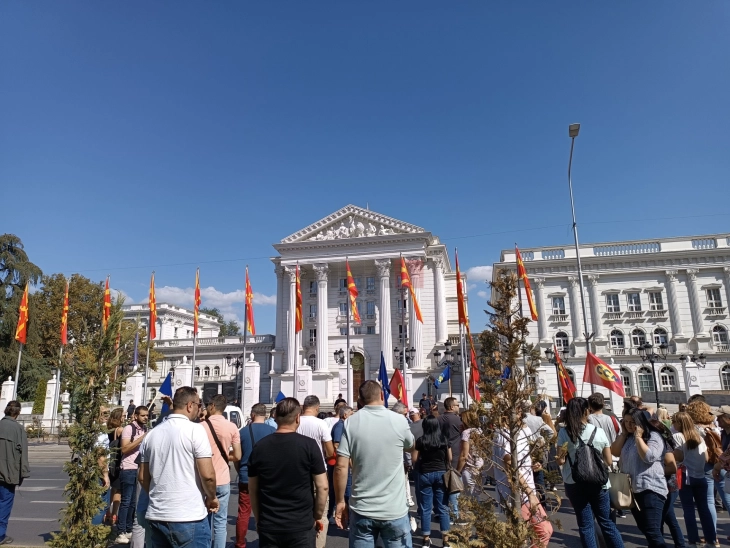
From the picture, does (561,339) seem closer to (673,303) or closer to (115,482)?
(673,303)

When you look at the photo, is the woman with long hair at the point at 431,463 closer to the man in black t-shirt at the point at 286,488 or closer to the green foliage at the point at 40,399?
the man in black t-shirt at the point at 286,488

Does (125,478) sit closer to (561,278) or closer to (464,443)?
(464,443)

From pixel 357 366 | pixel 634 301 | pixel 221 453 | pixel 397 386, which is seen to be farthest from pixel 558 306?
pixel 221 453

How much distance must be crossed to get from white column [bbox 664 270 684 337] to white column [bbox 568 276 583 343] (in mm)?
6959

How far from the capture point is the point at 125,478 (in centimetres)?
736

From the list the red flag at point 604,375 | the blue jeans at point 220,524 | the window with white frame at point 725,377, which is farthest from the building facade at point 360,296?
the blue jeans at point 220,524

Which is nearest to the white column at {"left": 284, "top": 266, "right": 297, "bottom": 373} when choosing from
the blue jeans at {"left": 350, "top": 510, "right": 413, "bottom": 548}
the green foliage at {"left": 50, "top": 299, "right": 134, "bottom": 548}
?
the green foliage at {"left": 50, "top": 299, "right": 134, "bottom": 548}

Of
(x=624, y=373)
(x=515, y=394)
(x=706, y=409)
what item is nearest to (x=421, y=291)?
(x=624, y=373)

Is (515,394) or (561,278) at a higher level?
(561,278)

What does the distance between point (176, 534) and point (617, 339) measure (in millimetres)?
42732

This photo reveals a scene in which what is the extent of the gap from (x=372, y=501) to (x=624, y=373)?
40926 millimetres

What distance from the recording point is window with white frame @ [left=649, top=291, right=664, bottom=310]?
4045cm

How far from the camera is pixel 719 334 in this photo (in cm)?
3903

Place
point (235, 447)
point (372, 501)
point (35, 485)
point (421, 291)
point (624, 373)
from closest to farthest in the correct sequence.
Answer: point (372, 501) < point (235, 447) < point (35, 485) < point (624, 373) < point (421, 291)
